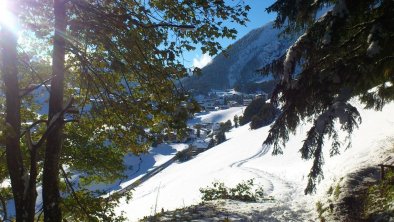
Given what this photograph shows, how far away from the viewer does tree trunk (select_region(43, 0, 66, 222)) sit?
5.39 meters

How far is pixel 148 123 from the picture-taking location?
6793 millimetres

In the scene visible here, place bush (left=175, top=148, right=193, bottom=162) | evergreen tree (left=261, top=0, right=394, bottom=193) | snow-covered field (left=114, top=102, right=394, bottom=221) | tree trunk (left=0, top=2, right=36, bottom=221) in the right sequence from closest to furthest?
tree trunk (left=0, top=2, right=36, bottom=221) < evergreen tree (left=261, top=0, right=394, bottom=193) < snow-covered field (left=114, top=102, right=394, bottom=221) < bush (left=175, top=148, right=193, bottom=162)

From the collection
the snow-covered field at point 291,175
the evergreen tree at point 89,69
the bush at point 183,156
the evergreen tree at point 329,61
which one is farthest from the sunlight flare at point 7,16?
the bush at point 183,156

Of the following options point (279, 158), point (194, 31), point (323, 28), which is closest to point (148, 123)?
point (194, 31)

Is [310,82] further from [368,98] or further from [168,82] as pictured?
[368,98]

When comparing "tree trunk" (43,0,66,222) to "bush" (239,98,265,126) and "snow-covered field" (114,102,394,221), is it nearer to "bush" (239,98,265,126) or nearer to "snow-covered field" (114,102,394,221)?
"snow-covered field" (114,102,394,221)

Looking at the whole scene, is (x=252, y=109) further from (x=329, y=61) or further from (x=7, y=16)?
(x=7, y=16)

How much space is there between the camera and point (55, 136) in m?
5.54

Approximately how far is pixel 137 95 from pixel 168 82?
165 cm

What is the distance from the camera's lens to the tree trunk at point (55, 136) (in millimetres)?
5391

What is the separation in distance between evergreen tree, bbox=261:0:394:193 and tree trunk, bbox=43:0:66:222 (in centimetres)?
389

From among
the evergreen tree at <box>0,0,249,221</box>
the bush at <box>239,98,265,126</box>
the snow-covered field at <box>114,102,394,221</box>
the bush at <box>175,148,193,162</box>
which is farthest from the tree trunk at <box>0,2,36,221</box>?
the bush at <box>239,98,265,126</box>

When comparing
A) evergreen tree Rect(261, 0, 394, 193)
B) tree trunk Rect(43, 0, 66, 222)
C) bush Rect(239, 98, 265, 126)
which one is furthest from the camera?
bush Rect(239, 98, 265, 126)

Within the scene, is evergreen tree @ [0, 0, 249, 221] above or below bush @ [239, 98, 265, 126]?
below
